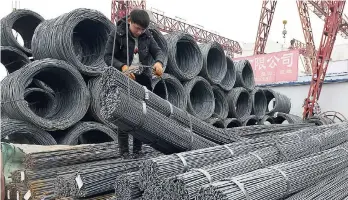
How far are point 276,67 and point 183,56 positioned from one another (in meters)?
6.86

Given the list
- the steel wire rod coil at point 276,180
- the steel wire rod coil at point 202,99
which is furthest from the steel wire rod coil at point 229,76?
the steel wire rod coil at point 276,180

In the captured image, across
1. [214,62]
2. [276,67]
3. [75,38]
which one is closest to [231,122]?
[214,62]

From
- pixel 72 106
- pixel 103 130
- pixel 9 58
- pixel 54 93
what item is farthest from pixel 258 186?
pixel 9 58

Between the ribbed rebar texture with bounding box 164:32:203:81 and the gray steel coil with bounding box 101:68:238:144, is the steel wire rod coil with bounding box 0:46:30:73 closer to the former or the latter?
the ribbed rebar texture with bounding box 164:32:203:81

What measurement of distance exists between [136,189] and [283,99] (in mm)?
Answer: 7290

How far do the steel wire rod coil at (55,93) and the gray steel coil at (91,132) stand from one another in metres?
0.11

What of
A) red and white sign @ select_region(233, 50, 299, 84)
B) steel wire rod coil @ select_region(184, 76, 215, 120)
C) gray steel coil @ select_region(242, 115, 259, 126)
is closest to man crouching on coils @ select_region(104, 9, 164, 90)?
steel wire rod coil @ select_region(184, 76, 215, 120)

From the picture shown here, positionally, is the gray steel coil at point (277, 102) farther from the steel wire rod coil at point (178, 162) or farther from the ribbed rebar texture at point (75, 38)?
the steel wire rod coil at point (178, 162)

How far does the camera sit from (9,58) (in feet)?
18.8

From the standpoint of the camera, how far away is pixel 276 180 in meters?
2.24

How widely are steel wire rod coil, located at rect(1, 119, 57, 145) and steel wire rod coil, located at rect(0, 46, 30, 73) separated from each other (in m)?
2.04

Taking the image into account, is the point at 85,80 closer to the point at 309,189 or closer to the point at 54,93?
the point at 54,93

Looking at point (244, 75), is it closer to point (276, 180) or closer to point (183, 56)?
point (183, 56)

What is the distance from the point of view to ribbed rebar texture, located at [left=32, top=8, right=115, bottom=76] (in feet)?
13.9
